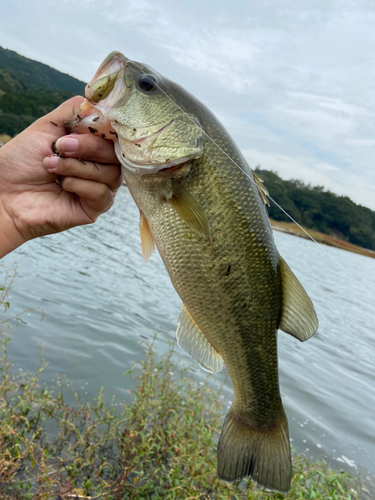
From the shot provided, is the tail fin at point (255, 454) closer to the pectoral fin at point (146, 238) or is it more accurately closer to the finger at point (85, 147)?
the pectoral fin at point (146, 238)

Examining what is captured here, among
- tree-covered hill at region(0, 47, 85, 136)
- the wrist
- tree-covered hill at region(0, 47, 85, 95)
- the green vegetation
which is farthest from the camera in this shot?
tree-covered hill at region(0, 47, 85, 95)

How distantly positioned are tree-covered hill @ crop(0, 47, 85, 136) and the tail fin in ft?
216

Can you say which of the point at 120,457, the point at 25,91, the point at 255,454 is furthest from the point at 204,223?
the point at 25,91

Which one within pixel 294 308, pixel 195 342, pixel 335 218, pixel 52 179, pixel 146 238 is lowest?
pixel 195 342

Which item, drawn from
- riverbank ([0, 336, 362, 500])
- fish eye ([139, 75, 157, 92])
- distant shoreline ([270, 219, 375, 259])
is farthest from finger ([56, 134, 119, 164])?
distant shoreline ([270, 219, 375, 259])

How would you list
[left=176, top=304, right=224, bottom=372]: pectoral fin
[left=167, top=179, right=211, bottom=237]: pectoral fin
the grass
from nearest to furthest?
[left=167, top=179, right=211, bottom=237]: pectoral fin, [left=176, top=304, right=224, bottom=372]: pectoral fin, the grass

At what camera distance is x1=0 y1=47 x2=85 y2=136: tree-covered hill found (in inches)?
2465

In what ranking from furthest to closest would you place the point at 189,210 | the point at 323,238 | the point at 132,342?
the point at 323,238
the point at 132,342
the point at 189,210

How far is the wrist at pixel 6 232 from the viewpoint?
96.0 inches

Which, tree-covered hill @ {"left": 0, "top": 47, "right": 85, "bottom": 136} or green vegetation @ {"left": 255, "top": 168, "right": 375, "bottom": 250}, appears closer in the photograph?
tree-covered hill @ {"left": 0, "top": 47, "right": 85, "bottom": 136}

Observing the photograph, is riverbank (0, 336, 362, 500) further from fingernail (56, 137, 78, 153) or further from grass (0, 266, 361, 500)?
fingernail (56, 137, 78, 153)

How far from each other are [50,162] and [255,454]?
2.21m

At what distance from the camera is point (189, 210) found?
1989 mm

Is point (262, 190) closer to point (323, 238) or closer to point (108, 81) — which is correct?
point (108, 81)
